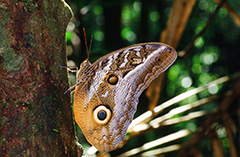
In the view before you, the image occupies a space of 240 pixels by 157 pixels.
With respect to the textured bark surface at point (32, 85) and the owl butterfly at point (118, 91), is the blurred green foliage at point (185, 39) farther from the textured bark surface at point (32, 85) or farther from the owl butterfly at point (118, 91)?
the textured bark surface at point (32, 85)

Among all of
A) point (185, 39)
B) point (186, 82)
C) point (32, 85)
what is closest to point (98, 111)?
point (32, 85)

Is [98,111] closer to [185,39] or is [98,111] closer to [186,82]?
[185,39]

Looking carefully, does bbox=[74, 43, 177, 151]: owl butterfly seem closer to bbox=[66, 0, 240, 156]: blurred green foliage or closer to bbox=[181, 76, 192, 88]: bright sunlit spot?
bbox=[66, 0, 240, 156]: blurred green foliage

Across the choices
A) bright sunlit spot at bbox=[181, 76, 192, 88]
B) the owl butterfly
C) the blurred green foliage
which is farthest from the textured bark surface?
bright sunlit spot at bbox=[181, 76, 192, 88]

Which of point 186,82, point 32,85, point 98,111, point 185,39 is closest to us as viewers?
point 32,85

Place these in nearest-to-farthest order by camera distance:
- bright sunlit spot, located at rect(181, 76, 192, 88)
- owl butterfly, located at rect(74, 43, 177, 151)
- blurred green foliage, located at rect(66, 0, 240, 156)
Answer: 1. owl butterfly, located at rect(74, 43, 177, 151)
2. blurred green foliage, located at rect(66, 0, 240, 156)
3. bright sunlit spot, located at rect(181, 76, 192, 88)

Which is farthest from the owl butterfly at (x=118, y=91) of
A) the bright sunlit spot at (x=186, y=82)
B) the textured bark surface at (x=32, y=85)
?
the bright sunlit spot at (x=186, y=82)

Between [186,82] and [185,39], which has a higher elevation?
[185,39]
